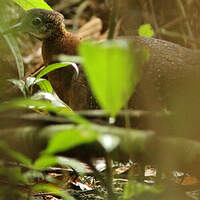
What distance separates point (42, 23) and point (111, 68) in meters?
2.54

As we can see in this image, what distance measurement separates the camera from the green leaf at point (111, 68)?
853 mm

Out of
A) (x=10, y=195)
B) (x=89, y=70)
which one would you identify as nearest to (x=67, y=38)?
(x=10, y=195)

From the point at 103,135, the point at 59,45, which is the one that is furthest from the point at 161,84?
the point at 59,45

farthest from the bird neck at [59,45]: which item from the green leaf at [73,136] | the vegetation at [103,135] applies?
the green leaf at [73,136]

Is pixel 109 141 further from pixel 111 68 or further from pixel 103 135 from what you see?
pixel 111 68

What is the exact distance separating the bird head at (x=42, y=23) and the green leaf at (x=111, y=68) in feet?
7.88

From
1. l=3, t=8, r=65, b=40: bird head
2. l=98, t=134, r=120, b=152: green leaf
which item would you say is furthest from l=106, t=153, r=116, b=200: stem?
l=3, t=8, r=65, b=40: bird head

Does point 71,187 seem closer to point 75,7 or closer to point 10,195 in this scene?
point 10,195

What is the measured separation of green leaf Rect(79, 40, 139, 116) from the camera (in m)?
0.85

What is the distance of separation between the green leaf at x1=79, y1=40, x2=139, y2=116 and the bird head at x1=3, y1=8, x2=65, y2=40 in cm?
240

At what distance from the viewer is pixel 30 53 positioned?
4785 mm

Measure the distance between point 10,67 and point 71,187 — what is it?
1.38m

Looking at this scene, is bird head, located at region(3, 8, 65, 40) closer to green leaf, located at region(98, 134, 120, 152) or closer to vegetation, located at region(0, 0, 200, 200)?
vegetation, located at region(0, 0, 200, 200)

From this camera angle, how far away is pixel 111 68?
879 mm
